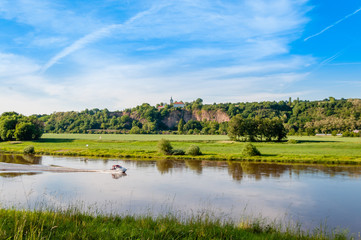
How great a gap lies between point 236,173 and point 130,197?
1775 centimetres

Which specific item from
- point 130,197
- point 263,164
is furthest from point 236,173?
point 130,197

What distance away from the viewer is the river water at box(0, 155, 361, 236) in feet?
60.1

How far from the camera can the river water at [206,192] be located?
18.3 metres

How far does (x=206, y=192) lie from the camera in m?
24.9

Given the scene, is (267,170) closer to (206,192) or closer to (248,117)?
(206,192)

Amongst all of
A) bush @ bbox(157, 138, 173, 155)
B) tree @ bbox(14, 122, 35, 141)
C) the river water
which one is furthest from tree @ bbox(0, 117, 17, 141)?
the river water

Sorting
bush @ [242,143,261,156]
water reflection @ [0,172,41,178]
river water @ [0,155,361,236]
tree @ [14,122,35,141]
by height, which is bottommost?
river water @ [0,155,361,236]

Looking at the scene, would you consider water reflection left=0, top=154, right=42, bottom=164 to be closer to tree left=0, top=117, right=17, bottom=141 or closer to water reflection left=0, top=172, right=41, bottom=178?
water reflection left=0, top=172, right=41, bottom=178

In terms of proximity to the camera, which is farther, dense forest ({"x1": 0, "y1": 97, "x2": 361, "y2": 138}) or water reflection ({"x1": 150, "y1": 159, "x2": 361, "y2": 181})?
dense forest ({"x1": 0, "y1": 97, "x2": 361, "y2": 138})

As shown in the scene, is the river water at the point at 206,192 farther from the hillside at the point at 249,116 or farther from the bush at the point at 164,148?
the hillside at the point at 249,116

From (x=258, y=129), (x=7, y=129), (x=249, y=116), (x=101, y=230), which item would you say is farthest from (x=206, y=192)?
(x=249, y=116)

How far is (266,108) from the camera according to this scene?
184125mm

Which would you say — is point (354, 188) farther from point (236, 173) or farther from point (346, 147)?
point (346, 147)

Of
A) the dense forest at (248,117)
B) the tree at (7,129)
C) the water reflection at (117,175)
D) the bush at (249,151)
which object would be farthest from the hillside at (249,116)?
the water reflection at (117,175)
